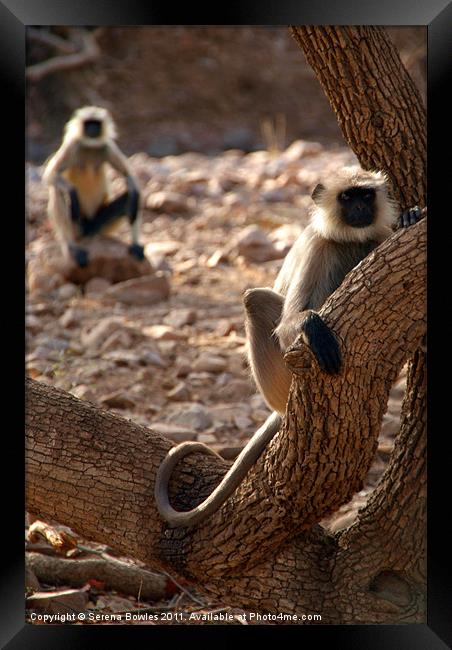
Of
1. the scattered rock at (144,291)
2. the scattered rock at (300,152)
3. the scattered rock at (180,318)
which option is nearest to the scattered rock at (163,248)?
the scattered rock at (144,291)

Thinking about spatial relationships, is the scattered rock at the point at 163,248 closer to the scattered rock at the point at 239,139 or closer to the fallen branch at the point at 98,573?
the fallen branch at the point at 98,573

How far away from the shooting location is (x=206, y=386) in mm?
5941

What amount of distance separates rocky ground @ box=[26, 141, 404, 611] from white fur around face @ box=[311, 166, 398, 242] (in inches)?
45.8

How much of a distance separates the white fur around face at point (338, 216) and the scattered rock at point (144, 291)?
389cm

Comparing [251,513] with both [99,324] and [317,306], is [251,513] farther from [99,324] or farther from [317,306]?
[99,324]

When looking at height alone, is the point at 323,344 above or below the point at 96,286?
below

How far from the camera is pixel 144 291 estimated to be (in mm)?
7867

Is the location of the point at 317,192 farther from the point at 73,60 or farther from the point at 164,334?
the point at 73,60

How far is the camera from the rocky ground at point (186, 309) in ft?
18.0

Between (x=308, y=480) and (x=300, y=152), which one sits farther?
(x=300, y=152)
